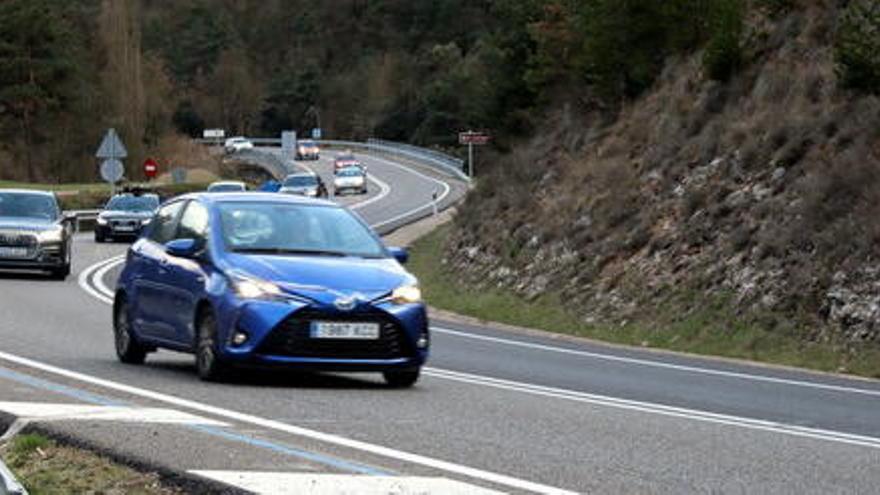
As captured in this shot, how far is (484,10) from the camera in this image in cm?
15100

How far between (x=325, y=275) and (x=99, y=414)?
345 cm

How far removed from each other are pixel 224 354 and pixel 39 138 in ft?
294

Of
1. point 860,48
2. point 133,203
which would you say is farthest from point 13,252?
point 133,203

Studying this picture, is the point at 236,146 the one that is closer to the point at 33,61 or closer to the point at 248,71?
the point at 248,71

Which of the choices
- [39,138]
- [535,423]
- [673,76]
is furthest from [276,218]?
[39,138]

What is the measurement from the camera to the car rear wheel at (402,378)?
1549cm

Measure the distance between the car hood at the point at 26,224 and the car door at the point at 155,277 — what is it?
16115 millimetres

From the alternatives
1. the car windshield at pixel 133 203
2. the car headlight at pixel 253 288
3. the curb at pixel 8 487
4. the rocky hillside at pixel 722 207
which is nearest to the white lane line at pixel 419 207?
the car windshield at pixel 133 203

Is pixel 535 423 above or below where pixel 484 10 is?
A: above

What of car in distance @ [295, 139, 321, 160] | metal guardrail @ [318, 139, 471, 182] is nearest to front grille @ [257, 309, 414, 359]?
metal guardrail @ [318, 139, 471, 182]

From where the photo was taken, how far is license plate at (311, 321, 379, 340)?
48.5ft

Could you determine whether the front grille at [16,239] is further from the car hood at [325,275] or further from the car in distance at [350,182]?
the car in distance at [350,182]

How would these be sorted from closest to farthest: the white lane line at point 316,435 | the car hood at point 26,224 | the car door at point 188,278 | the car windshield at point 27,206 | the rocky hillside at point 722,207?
the white lane line at point 316,435
the car door at point 188,278
the rocky hillside at point 722,207
the car hood at point 26,224
the car windshield at point 27,206

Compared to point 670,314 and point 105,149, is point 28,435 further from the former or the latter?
point 105,149
